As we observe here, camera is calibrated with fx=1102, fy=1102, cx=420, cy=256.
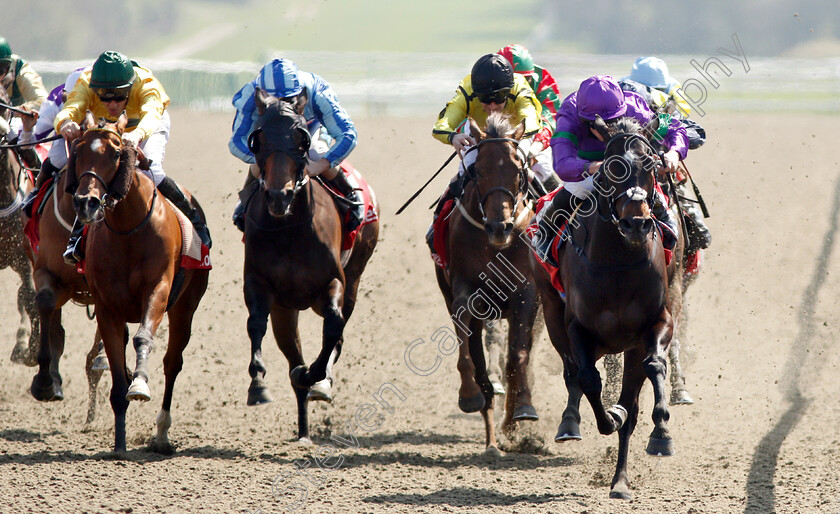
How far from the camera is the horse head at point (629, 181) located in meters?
4.93

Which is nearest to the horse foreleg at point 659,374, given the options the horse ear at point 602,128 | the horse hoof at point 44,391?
the horse ear at point 602,128

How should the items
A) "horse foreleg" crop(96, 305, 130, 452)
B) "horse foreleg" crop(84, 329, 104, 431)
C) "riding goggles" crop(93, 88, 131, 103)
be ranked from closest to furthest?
1. "horse foreleg" crop(96, 305, 130, 452)
2. "riding goggles" crop(93, 88, 131, 103)
3. "horse foreleg" crop(84, 329, 104, 431)

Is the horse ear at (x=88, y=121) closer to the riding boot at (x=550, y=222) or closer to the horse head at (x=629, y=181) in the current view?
the riding boot at (x=550, y=222)

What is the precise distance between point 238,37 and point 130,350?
64.9ft

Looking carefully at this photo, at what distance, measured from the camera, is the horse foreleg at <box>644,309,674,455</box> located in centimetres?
523

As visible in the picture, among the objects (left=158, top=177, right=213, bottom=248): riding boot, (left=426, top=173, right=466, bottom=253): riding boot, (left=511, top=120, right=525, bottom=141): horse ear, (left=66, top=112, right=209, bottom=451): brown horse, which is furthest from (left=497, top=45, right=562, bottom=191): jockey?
(left=66, top=112, right=209, bottom=451): brown horse

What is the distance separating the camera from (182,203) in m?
6.65

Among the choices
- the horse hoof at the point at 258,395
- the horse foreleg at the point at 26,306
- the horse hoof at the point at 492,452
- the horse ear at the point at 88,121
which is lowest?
the horse hoof at the point at 492,452

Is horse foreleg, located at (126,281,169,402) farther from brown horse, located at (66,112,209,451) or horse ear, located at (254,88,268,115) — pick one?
horse ear, located at (254,88,268,115)

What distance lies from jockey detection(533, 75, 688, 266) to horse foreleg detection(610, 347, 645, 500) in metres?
0.66

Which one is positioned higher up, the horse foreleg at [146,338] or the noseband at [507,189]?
the noseband at [507,189]

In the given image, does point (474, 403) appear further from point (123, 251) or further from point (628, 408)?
point (123, 251)

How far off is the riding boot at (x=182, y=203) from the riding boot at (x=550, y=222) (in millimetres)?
2036

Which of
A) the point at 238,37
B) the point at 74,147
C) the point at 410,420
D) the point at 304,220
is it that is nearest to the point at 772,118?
the point at 410,420
